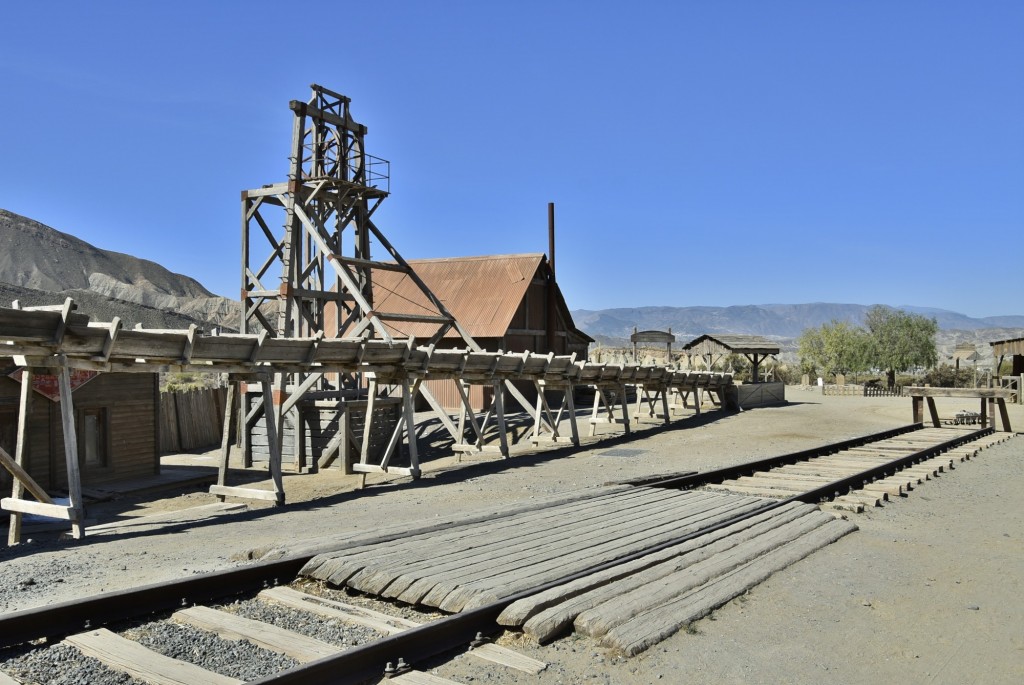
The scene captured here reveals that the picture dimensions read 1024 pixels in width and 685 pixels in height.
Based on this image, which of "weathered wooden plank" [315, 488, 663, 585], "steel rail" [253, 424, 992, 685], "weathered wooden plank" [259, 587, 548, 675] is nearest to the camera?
"steel rail" [253, 424, 992, 685]

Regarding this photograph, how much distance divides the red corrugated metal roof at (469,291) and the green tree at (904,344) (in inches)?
1381

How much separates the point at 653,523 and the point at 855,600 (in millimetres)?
2584

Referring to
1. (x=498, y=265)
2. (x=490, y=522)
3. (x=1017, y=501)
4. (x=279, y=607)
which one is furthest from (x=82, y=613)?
(x=498, y=265)

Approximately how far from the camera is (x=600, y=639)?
5.63 metres

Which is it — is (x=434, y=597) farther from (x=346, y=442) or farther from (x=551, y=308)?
(x=551, y=308)

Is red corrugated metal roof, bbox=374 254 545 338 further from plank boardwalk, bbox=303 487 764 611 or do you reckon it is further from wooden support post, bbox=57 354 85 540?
plank boardwalk, bbox=303 487 764 611

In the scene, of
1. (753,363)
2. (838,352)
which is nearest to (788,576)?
(753,363)

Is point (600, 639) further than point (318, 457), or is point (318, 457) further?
point (318, 457)

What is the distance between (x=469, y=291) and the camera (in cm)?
3669

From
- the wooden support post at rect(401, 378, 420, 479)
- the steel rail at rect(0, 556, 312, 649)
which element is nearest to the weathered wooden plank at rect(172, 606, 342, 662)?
the steel rail at rect(0, 556, 312, 649)

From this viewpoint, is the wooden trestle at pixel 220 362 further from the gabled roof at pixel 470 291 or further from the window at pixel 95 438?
the gabled roof at pixel 470 291

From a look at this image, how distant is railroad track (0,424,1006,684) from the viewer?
507 cm

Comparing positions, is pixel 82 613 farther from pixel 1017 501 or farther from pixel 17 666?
pixel 1017 501

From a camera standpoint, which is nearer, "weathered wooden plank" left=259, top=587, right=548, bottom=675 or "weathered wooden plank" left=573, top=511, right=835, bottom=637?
"weathered wooden plank" left=259, top=587, right=548, bottom=675
